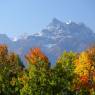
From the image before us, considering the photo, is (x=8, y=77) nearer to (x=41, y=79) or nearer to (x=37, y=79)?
→ (x=37, y=79)

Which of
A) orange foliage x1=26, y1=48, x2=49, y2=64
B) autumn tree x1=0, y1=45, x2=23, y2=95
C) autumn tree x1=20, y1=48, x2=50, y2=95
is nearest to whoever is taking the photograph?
autumn tree x1=20, y1=48, x2=50, y2=95

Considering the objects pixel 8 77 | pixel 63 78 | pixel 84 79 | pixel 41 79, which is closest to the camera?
pixel 41 79

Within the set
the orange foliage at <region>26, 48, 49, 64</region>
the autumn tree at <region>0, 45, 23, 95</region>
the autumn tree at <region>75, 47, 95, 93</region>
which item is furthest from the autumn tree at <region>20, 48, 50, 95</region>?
the autumn tree at <region>75, 47, 95, 93</region>

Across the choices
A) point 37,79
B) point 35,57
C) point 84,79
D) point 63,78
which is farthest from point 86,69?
point 37,79

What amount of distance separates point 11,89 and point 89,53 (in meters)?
37.9

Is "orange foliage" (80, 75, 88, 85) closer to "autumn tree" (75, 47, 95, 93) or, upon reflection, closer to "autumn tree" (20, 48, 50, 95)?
"autumn tree" (75, 47, 95, 93)

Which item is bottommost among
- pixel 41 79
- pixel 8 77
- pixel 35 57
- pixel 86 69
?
pixel 41 79

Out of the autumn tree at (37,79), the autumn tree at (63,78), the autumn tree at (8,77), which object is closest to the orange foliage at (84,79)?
the autumn tree at (63,78)

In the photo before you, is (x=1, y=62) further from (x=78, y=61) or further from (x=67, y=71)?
(x=78, y=61)

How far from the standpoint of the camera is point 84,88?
88812 mm

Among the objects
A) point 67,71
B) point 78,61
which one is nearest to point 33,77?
point 67,71

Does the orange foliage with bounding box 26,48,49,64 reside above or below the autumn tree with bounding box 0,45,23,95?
above

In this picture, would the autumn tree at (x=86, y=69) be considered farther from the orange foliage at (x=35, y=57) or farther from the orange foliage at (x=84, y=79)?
the orange foliage at (x=35, y=57)

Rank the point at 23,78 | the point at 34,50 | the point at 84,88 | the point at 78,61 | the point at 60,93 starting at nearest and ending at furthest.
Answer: the point at 60,93 → the point at 23,78 → the point at 84,88 → the point at 34,50 → the point at 78,61
